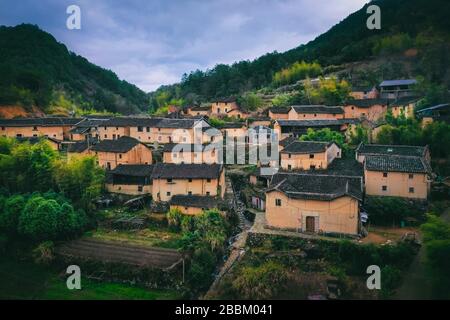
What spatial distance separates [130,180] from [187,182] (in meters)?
4.37

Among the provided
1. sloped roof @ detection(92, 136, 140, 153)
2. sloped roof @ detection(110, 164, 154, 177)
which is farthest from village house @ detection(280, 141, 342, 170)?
sloped roof @ detection(92, 136, 140, 153)

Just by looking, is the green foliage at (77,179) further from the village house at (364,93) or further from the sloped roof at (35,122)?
the village house at (364,93)

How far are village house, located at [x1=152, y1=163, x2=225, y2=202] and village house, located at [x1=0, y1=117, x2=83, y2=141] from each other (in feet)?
57.3

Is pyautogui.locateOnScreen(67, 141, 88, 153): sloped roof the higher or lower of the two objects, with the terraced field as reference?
higher

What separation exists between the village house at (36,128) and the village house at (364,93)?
29.5 m

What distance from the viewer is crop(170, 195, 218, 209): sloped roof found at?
2245cm

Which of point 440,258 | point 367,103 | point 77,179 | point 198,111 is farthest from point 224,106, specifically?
point 440,258

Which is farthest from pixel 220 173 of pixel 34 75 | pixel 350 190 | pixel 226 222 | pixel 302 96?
pixel 34 75

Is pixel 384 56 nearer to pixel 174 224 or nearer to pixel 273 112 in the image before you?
pixel 273 112

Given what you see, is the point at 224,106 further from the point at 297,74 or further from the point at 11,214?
the point at 11,214

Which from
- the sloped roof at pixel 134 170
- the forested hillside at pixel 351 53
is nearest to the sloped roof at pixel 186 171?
the sloped roof at pixel 134 170

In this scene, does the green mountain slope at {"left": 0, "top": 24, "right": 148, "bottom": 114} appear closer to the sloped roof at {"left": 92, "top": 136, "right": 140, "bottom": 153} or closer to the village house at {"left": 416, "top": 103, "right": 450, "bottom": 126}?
the sloped roof at {"left": 92, "top": 136, "right": 140, "bottom": 153}

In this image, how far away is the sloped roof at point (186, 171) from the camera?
23781 millimetres
